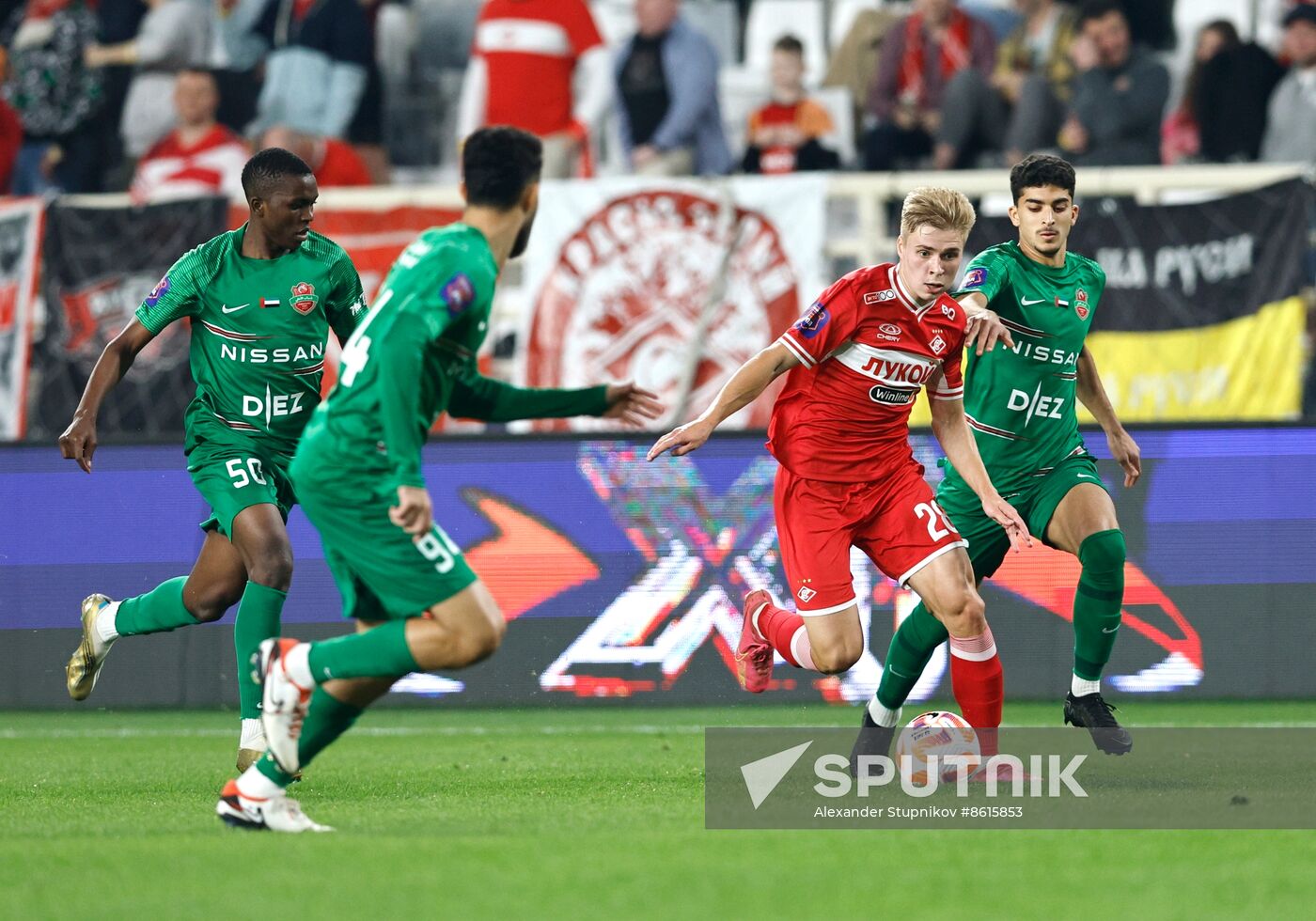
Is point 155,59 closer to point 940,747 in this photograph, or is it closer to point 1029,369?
point 1029,369

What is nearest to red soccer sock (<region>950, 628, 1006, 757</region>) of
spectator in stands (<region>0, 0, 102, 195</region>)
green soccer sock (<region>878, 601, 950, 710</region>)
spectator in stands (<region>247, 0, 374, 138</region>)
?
green soccer sock (<region>878, 601, 950, 710</region>)

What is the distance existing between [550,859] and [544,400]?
145 centimetres

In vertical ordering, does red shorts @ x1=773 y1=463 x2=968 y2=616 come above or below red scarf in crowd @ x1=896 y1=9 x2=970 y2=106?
below

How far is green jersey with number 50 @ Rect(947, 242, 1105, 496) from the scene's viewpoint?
7344 millimetres

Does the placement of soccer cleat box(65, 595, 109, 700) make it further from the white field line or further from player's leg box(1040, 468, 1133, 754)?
player's leg box(1040, 468, 1133, 754)

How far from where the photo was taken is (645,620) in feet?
33.3

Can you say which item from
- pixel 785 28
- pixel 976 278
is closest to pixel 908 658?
pixel 976 278

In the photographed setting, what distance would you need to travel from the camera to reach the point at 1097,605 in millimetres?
7418

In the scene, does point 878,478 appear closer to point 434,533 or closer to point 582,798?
point 582,798

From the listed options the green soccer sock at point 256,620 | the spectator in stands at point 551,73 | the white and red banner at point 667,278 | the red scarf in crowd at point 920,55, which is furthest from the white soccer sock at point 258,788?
the red scarf in crowd at point 920,55

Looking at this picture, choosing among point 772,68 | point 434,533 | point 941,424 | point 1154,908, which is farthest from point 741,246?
point 1154,908

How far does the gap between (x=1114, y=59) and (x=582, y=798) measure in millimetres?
8823

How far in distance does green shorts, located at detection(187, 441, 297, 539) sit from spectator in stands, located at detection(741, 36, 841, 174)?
7133 millimetres

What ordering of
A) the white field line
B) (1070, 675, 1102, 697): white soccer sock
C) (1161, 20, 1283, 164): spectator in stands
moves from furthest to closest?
(1161, 20, 1283, 164): spectator in stands < the white field line < (1070, 675, 1102, 697): white soccer sock
